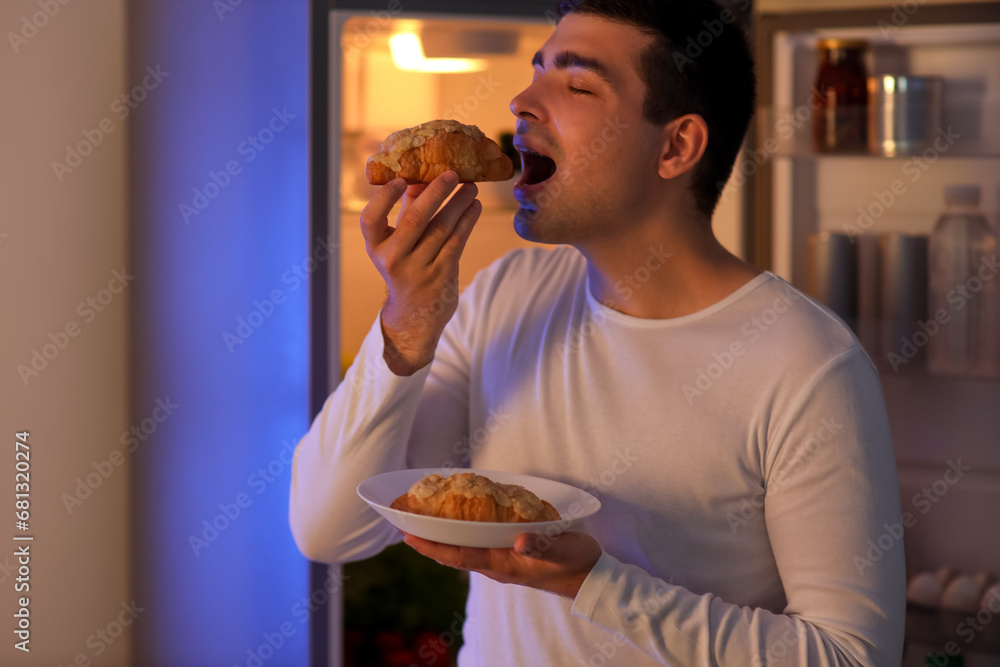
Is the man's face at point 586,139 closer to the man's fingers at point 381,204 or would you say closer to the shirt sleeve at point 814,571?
the man's fingers at point 381,204

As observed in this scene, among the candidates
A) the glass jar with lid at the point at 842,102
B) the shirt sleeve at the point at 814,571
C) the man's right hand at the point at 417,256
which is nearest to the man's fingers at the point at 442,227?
the man's right hand at the point at 417,256

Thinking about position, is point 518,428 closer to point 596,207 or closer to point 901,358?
point 596,207

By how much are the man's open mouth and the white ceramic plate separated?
16.9 inches

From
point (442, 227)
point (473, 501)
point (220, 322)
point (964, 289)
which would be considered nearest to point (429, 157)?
point (442, 227)

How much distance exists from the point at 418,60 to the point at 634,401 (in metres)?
1.27

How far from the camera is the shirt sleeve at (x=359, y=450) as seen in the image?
114 cm

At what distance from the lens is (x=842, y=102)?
1.96 m

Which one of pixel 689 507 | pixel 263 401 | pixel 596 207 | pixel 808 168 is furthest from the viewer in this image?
pixel 808 168

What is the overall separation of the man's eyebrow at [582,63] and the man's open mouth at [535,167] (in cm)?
13

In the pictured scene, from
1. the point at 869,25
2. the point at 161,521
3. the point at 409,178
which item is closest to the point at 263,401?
the point at 161,521

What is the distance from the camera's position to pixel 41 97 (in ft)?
5.68

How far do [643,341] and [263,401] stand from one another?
38.5 inches

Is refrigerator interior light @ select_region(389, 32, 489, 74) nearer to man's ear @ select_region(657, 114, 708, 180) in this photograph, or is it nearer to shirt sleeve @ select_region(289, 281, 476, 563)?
man's ear @ select_region(657, 114, 708, 180)

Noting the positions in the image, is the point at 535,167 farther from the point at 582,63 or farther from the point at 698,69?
the point at 698,69
